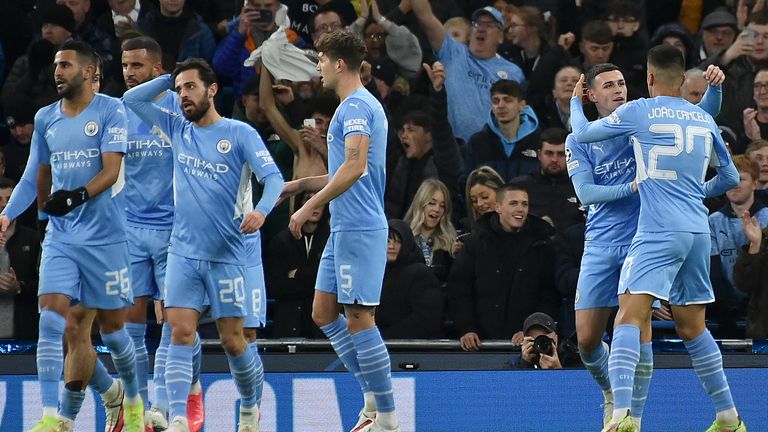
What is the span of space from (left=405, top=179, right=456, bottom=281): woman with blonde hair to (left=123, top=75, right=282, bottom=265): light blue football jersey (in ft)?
10.4

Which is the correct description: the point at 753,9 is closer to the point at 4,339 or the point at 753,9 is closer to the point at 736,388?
the point at 736,388

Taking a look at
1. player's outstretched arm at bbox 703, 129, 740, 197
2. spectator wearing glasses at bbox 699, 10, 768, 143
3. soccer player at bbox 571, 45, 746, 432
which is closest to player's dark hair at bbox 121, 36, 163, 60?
soccer player at bbox 571, 45, 746, 432

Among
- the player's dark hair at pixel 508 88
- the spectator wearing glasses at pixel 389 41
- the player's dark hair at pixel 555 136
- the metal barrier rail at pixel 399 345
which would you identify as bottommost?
the metal barrier rail at pixel 399 345

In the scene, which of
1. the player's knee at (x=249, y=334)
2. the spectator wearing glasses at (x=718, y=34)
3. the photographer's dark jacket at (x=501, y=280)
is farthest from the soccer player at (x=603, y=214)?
the spectator wearing glasses at (x=718, y=34)

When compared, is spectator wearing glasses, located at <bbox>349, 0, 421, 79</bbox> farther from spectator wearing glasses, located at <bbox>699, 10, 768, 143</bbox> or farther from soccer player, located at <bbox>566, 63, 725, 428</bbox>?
soccer player, located at <bbox>566, 63, 725, 428</bbox>

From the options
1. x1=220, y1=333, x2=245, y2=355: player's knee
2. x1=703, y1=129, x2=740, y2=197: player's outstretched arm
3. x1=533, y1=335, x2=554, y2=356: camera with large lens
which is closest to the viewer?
x1=703, y1=129, x2=740, y2=197: player's outstretched arm

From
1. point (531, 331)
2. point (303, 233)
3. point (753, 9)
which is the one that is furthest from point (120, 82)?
point (753, 9)

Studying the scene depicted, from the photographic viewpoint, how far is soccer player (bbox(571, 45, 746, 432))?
889 cm

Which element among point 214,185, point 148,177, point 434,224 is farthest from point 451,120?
point 214,185

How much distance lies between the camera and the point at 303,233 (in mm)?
12336

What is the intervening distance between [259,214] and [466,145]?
17.4 ft

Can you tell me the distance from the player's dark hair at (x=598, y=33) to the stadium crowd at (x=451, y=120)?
21 mm

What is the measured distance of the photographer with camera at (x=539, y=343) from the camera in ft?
36.2

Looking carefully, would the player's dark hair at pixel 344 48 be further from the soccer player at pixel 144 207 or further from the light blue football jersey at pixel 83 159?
the soccer player at pixel 144 207
